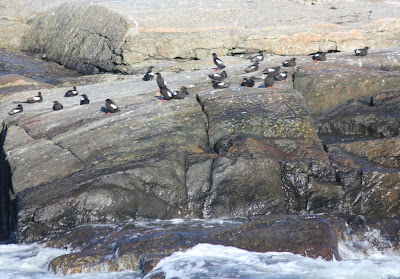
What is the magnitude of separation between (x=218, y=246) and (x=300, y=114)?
591 cm

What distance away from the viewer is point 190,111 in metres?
16.2

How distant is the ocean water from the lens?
1023 centimetres

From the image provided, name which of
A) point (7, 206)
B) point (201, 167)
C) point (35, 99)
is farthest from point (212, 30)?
point (7, 206)

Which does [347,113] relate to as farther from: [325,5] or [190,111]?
[325,5]

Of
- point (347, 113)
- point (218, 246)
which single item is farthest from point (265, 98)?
point (218, 246)

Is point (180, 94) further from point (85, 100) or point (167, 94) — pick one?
point (85, 100)

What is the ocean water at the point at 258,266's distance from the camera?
10234mm

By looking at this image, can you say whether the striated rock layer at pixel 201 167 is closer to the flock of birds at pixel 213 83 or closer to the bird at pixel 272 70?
the flock of birds at pixel 213 83

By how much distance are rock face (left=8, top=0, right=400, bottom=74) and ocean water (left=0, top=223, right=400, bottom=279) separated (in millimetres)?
15095

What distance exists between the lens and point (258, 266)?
10422 millimetres

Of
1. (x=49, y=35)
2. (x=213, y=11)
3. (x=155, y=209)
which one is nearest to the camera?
(x=155, y=209)

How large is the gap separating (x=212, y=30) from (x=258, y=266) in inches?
665

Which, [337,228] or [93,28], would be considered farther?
[93,28]

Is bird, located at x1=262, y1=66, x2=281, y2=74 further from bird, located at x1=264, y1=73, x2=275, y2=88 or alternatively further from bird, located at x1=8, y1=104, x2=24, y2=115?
bird, located at x1=8, y1=104, x2=24, y2=115
